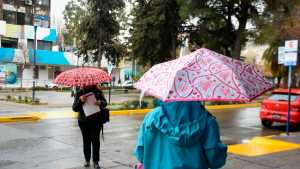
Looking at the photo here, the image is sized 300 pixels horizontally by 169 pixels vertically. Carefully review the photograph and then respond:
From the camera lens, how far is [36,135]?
1363 cm

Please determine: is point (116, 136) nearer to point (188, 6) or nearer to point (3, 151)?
point (3, 151)

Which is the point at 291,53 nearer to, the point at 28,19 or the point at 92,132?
the point at 92,132

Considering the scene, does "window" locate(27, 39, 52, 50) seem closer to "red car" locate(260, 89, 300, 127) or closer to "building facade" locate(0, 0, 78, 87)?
"building facade" locate(0, 0, 78, 87)

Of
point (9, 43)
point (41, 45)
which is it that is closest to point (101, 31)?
point (41, 45)

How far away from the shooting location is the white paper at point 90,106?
322 inches

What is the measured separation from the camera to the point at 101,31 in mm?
54688

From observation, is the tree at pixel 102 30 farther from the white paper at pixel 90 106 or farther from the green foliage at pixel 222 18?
the white paper at pixel 90 106

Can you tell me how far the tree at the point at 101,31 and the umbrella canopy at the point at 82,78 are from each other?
46434 millimetres

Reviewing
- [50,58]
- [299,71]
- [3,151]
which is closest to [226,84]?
[3,151]

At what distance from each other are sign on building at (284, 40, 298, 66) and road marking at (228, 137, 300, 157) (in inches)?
92.3

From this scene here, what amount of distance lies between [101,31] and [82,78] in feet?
155

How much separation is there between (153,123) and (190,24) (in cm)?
3995

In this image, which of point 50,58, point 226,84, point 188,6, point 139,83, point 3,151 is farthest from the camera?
point 50,58

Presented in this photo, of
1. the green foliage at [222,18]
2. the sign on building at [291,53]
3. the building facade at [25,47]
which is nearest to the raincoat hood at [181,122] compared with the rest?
the sign on building at [291,53]
